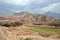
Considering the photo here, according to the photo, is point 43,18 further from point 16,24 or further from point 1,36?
point 1,36

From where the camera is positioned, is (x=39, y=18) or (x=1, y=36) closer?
(x=1, y=36)

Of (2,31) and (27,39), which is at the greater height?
(2,31)

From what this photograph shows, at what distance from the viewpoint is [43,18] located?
483ft

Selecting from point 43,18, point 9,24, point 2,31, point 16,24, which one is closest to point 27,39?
point 2,31

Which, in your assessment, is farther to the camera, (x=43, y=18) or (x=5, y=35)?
(x=43, y=18)

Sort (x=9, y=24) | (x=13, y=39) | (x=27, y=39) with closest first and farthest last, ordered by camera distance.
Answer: (x=13, y=39) → (x=27, y=39) → (x=9, y=24)

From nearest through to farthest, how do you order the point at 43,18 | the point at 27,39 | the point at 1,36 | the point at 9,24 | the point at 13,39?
the point at 1,36
the point at 13,39
the point at 27,39
the point at 9,24
the point at 43,18

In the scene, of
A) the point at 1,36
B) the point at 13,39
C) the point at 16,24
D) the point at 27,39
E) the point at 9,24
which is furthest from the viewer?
the point at 16,24

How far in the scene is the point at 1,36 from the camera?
1259cm

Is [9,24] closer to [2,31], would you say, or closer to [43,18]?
[2,31]

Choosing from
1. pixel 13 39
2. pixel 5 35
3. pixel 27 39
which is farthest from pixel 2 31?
pixel 27 39

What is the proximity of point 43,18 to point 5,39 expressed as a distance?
135043 mm

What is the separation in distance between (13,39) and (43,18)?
133094 mm

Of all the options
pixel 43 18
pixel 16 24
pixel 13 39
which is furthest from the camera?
pixel 43 18
